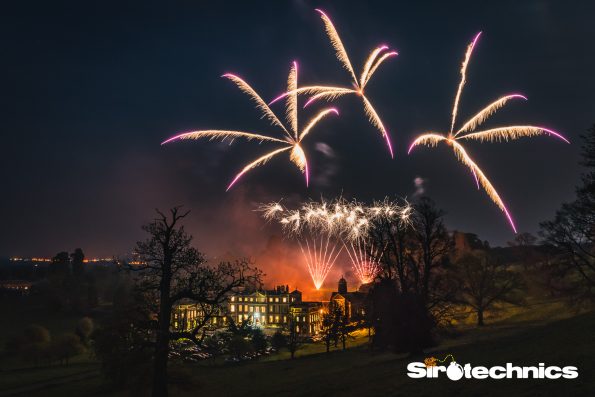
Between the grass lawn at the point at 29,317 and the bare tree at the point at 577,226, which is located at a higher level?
the bare tree at the point at 577,226

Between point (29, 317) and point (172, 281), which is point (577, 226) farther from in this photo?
point (29, 317)

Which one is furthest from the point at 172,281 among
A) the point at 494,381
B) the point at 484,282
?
the point at 484,282

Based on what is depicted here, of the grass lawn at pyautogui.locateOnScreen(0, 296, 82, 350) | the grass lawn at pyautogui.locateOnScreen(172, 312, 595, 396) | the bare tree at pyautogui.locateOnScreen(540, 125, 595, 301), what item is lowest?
the grass lawn at pyautogui.locateOnScreen(0, 296, 82, 350)

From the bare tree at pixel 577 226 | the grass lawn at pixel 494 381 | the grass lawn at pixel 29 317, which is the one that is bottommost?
the grass lawn at pixel 29 317

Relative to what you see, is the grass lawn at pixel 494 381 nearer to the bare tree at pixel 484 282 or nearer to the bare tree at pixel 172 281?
the bare tree at pixel 172 281

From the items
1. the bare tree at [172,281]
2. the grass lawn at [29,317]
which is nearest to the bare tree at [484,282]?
the bare tree at [172,281]

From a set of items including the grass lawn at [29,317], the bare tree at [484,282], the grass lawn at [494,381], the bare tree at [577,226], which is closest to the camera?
the grass lawn at [494,381]

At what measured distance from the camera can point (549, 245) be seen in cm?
3528

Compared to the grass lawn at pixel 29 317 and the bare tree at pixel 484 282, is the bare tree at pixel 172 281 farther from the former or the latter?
the grass lawn at pixel 29 317

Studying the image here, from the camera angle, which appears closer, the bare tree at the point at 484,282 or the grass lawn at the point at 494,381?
the grass lawn at the point at 494,381

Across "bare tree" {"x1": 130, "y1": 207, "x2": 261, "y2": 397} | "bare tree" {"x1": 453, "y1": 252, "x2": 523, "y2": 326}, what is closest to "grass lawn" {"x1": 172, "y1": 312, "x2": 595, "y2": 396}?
"bare tree" {"x1": 130, "y1": 207, "x2": 261, "y2": 397}

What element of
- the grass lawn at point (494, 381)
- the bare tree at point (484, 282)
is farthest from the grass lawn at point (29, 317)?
the grass lawn at point (494, 381)

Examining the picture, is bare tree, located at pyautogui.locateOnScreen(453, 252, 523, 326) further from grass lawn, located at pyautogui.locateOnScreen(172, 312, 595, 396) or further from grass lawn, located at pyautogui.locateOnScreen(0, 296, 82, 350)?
grass lawn, located at pyautogui.locateOnScreen(0, 296, 82, 350)

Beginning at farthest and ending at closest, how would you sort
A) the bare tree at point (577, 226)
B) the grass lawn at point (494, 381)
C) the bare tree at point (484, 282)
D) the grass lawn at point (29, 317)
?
1. the grass lawn at point (29, 317)
2. the bare tree at point (484, 282)
3. the bare tree at point (577, 226)
4. the grass lawn at point (494, 381)
